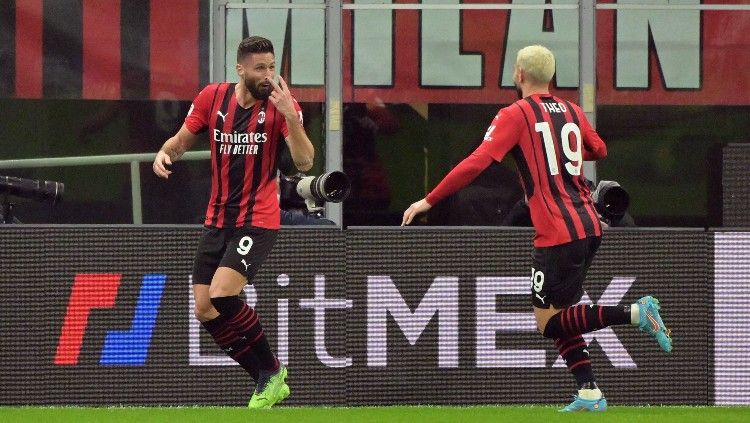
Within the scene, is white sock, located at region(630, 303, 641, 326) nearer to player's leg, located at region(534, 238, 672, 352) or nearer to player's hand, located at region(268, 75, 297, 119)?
player's leg, located at region(534, 238, 672, 352)

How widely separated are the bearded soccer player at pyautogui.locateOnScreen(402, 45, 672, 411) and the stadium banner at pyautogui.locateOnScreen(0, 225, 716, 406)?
153cm

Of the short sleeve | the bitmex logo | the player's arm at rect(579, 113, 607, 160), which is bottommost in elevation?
the bitmex logo

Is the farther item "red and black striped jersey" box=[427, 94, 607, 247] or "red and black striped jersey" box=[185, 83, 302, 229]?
"red and black striped jersey" box=[185, 83, 302, 229]

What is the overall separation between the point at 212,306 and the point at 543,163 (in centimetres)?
195

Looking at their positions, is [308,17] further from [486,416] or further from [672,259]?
[486,416]

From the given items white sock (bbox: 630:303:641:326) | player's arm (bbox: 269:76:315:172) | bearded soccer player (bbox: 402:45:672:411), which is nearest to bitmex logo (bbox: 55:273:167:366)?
player's arm (bbox: 269:76:315:172)

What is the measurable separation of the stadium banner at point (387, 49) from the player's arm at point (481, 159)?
525 centimetres

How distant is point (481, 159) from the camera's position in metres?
8.76

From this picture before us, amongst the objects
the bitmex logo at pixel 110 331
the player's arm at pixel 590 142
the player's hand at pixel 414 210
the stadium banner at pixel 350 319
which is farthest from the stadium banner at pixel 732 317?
the bitmex logo at pixel 110 331

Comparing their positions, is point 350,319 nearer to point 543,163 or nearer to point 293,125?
point 293,125

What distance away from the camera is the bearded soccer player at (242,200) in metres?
9.36

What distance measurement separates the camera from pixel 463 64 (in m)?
14.1

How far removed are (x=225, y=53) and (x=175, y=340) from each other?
4018 millimetres

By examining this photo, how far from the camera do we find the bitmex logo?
10.4 metres
